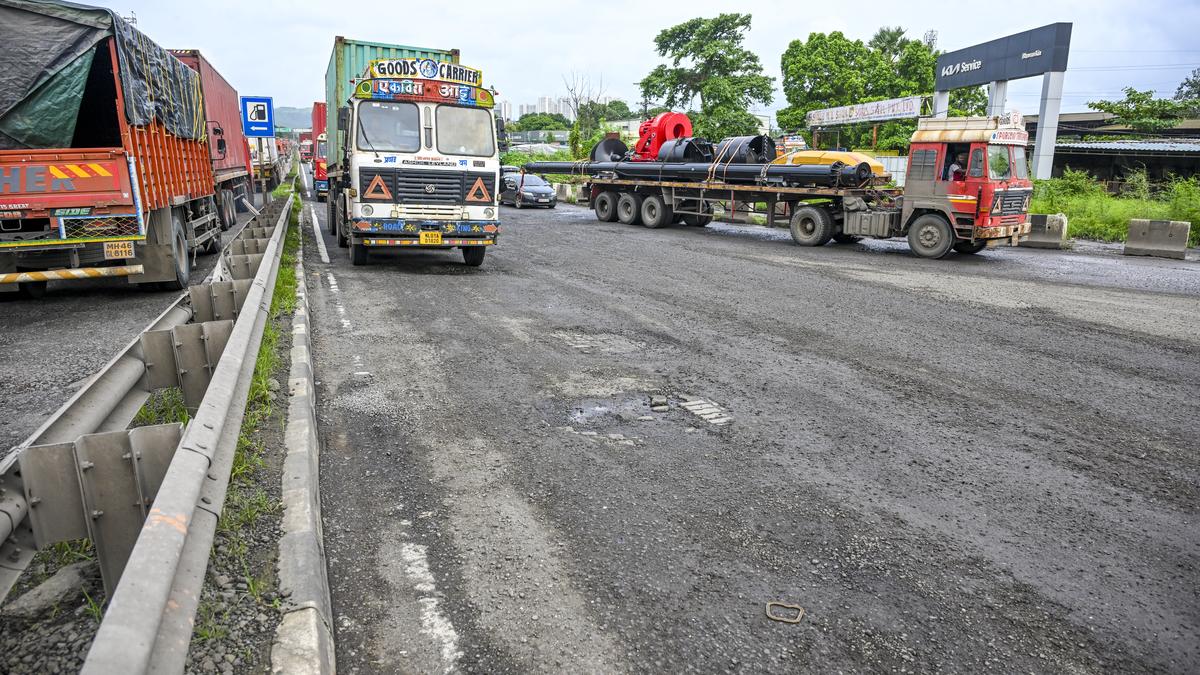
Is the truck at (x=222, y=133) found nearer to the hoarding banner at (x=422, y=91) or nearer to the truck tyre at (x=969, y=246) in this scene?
the hoarding banner at (x=422, y=91)

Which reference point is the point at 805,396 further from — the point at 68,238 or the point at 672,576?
the point at 68,238

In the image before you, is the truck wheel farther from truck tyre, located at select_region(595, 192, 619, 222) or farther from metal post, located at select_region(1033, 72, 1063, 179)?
metal post, located at select_region(1033, 72, 1063, 179)

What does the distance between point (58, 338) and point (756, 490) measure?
6.95 m

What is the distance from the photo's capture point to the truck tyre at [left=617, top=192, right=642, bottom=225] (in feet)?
74.4

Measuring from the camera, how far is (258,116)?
22.9 meters

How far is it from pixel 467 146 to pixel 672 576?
10.0 meters

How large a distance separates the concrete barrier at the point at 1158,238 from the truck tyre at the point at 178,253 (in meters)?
19.0

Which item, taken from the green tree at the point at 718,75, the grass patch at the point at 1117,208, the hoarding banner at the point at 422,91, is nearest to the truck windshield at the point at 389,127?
the hoarding banner at the point at 422,91

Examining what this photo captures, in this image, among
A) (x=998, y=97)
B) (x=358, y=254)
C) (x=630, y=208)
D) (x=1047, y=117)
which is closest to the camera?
(x=358, y=254)

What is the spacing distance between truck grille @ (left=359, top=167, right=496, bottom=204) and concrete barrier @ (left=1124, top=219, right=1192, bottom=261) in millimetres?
14643

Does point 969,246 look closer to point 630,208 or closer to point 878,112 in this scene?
point 630,208

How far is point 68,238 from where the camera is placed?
8664mm

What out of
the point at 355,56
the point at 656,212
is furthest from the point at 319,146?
the point at 355,56

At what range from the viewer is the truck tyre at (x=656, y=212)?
2181 cm
